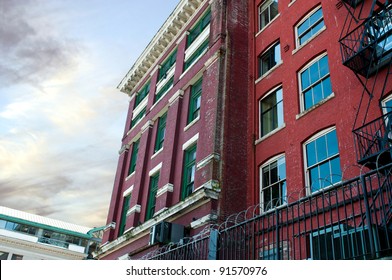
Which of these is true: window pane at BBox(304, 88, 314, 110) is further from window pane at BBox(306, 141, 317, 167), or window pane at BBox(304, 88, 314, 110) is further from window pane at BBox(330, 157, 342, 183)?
window pane at BBox(330, 157, 342, 183)

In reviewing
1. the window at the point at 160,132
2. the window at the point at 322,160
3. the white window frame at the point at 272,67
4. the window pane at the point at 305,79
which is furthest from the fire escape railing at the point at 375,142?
the window at the point at 160,132

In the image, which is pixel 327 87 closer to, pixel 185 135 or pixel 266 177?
pixel 266 177

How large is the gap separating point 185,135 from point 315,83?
727cm

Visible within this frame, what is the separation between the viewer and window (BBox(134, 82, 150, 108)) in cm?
2959

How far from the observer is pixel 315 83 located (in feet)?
51.3

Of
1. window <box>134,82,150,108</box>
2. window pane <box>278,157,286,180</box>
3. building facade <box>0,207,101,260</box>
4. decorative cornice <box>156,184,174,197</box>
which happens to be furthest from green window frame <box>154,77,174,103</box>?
building facade <box>0,207,101,260</box>

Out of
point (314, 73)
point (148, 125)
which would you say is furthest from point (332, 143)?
point (148, 125)

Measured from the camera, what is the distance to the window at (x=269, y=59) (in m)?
19.0

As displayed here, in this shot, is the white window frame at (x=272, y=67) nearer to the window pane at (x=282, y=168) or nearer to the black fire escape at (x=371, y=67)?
the black fire escape at (x=371, y=67)

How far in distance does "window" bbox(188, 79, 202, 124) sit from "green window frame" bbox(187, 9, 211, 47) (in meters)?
3.87
